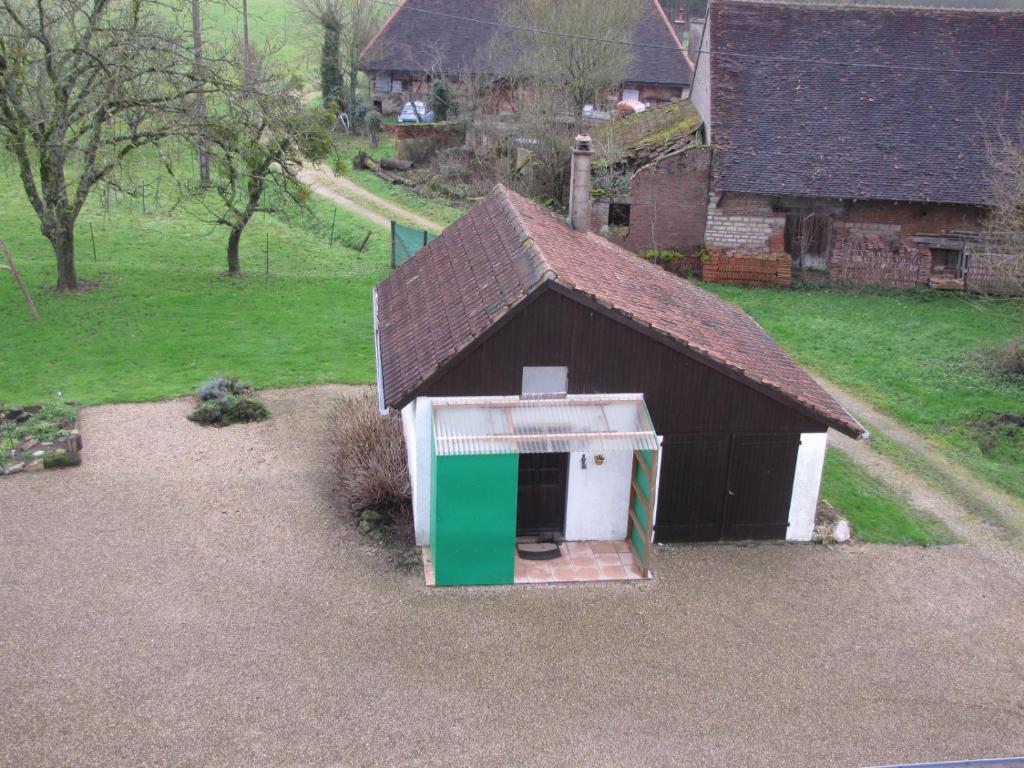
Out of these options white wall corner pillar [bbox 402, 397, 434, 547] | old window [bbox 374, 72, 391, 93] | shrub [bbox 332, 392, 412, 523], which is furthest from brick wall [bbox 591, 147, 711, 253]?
old window [bbox 374, 72, 391, 93]

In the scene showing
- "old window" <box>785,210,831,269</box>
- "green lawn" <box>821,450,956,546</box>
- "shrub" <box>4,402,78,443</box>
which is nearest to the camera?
"green lawn" <box>821,450,956,546</box>

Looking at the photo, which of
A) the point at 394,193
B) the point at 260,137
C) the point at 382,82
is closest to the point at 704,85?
the point at 394,193

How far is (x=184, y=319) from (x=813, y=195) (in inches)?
655

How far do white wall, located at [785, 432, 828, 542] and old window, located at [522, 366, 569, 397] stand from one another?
3.54m

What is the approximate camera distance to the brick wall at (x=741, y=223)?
2730 cm

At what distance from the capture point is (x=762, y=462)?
1395 centimetres

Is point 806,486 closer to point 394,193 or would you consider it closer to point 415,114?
point 394,193

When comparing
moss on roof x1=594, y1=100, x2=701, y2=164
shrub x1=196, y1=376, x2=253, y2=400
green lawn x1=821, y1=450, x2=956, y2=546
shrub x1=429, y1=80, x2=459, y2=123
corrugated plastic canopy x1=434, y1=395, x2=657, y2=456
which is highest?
shrub x1=429, y1=80, x2=459, y2=123

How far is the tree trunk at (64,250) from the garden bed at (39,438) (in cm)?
686

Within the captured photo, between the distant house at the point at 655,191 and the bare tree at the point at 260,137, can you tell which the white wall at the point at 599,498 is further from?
the distant house at the point at 655,191


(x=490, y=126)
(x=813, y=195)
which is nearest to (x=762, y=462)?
(x=813, y=195)

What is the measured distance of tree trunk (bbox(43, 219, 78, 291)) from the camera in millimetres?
23105

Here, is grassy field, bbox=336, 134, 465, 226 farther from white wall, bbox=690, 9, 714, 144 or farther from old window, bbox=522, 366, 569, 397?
old window, bbox=522, 366, 569, 397

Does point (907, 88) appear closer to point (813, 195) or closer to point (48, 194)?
point (813, 195)
